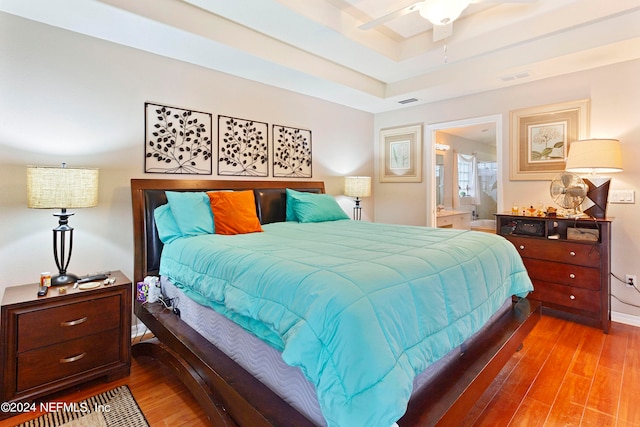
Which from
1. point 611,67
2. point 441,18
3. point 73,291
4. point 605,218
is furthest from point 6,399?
point 611,67

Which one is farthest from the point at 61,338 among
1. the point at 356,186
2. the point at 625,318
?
the point at 625,318

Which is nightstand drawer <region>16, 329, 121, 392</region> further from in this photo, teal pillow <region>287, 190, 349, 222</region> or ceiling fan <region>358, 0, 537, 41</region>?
ceiling fan <region>358, 0, 537, 41</region>

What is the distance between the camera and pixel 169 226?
2.50 metres

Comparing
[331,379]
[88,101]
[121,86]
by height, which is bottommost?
[331,379]

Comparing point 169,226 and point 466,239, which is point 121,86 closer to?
point 169,226

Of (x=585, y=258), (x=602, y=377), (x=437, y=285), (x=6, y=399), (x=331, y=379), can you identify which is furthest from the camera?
(x=585, y=258)

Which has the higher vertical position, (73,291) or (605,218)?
(605,218)

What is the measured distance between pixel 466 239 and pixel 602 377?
49.8 inches

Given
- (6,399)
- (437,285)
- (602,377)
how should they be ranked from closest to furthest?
1. (437,285)
2. (6,399)
3. (602,377)

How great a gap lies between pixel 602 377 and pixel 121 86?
4.10m

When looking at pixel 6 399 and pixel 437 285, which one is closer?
pixel 437 285

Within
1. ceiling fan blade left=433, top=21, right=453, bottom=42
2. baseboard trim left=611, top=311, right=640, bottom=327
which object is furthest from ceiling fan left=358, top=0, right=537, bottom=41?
baseboard trim left=611, top=311, right=640, bottom=327

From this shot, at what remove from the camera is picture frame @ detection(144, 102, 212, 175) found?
108 inches

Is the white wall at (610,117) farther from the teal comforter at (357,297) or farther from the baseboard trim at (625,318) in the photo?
the teal comforter at (357,297)
